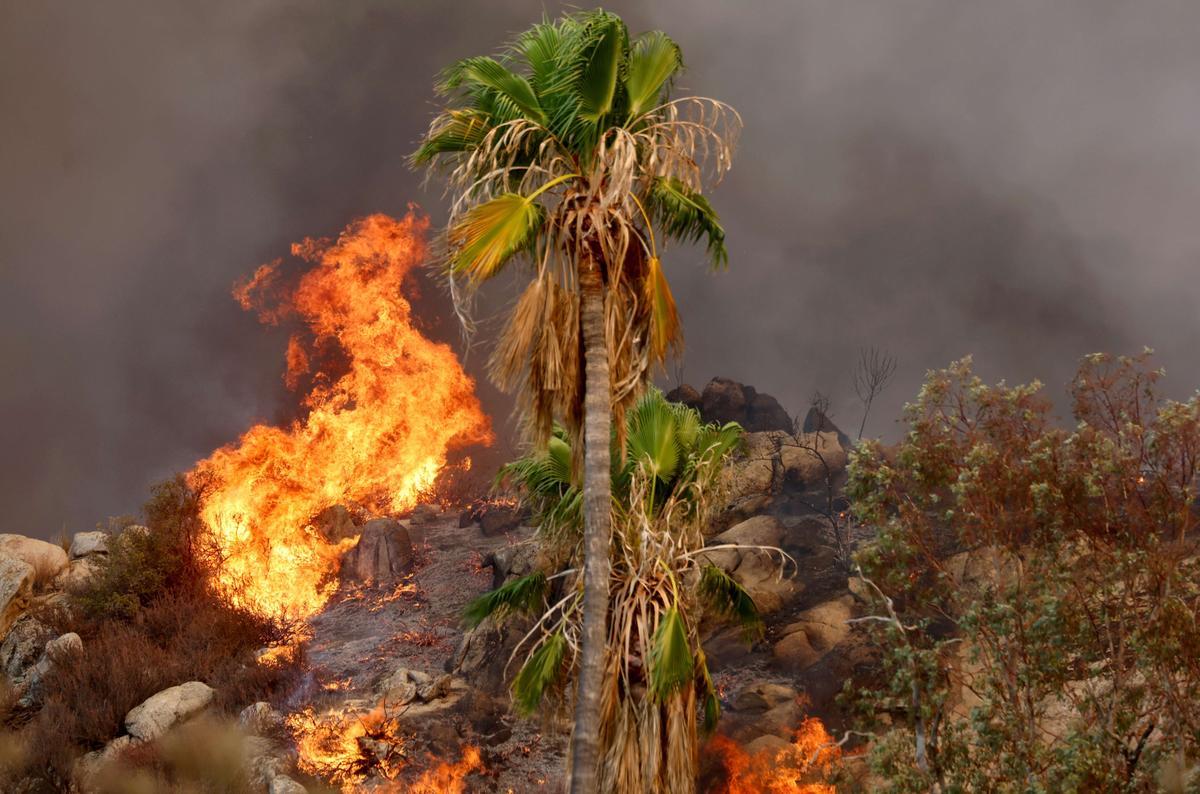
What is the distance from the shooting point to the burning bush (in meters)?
10.1

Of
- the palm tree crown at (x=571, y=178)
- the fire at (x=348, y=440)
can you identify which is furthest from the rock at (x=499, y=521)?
the palm tree crown at (x=571, y=178)

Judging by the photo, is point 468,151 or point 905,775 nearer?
point 905,775

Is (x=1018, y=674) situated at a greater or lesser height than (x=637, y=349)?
lesser

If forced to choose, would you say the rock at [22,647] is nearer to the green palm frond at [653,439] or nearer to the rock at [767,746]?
the green palm frond at [653,439]

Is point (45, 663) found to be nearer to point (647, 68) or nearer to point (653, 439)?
point (653, 439)

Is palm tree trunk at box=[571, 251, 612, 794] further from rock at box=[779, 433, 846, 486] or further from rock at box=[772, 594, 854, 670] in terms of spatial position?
rock at box=[779, 433, 846, 486]

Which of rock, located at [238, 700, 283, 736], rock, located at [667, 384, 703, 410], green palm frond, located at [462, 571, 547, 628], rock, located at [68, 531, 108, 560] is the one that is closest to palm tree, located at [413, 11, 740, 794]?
green palm frond, located at [462, 571, 547, 628]

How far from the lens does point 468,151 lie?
12.8 m

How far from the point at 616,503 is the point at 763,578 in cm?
1496

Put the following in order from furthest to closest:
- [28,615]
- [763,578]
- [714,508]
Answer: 1. [763,578]
2. [28,615]
3. [714,508]

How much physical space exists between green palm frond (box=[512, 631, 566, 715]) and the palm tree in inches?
60.7

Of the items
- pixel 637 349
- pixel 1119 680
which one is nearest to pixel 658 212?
pixel 637 349

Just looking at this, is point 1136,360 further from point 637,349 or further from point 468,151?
point 468,151

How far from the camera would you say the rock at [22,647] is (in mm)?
21500
